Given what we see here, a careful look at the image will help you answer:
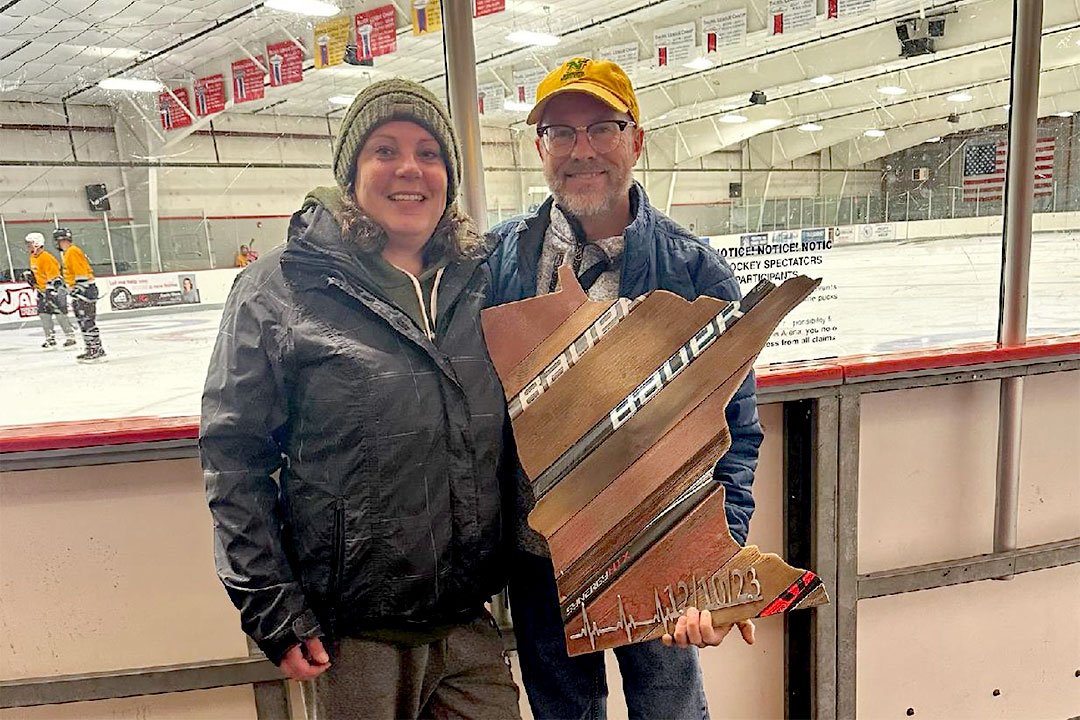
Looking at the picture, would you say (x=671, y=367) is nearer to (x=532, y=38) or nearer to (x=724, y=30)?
(x=532, y=38)

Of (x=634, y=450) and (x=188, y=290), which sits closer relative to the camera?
(x=634, y=450)

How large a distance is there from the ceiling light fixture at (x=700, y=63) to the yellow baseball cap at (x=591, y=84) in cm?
66

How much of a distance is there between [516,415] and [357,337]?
11.0 inches

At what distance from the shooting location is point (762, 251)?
1.76 metres

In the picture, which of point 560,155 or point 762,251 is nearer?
point 560,155

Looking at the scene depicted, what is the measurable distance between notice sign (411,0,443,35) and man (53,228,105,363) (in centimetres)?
89

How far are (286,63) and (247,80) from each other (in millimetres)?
94

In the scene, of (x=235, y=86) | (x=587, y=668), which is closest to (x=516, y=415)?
(x=587, y=668)

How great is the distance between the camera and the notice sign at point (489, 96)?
155 centimetres

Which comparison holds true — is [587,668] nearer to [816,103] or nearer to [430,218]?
[430,218]

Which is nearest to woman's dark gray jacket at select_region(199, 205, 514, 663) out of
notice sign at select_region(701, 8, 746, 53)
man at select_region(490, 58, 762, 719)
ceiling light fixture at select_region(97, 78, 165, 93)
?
man at select_region(490, 58, 762, 719)

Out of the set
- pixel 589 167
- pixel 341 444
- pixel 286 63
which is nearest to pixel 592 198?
pixel 589 167

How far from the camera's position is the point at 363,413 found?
1057mm

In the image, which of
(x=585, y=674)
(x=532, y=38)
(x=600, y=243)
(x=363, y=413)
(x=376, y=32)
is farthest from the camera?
(x=532, y=38)
